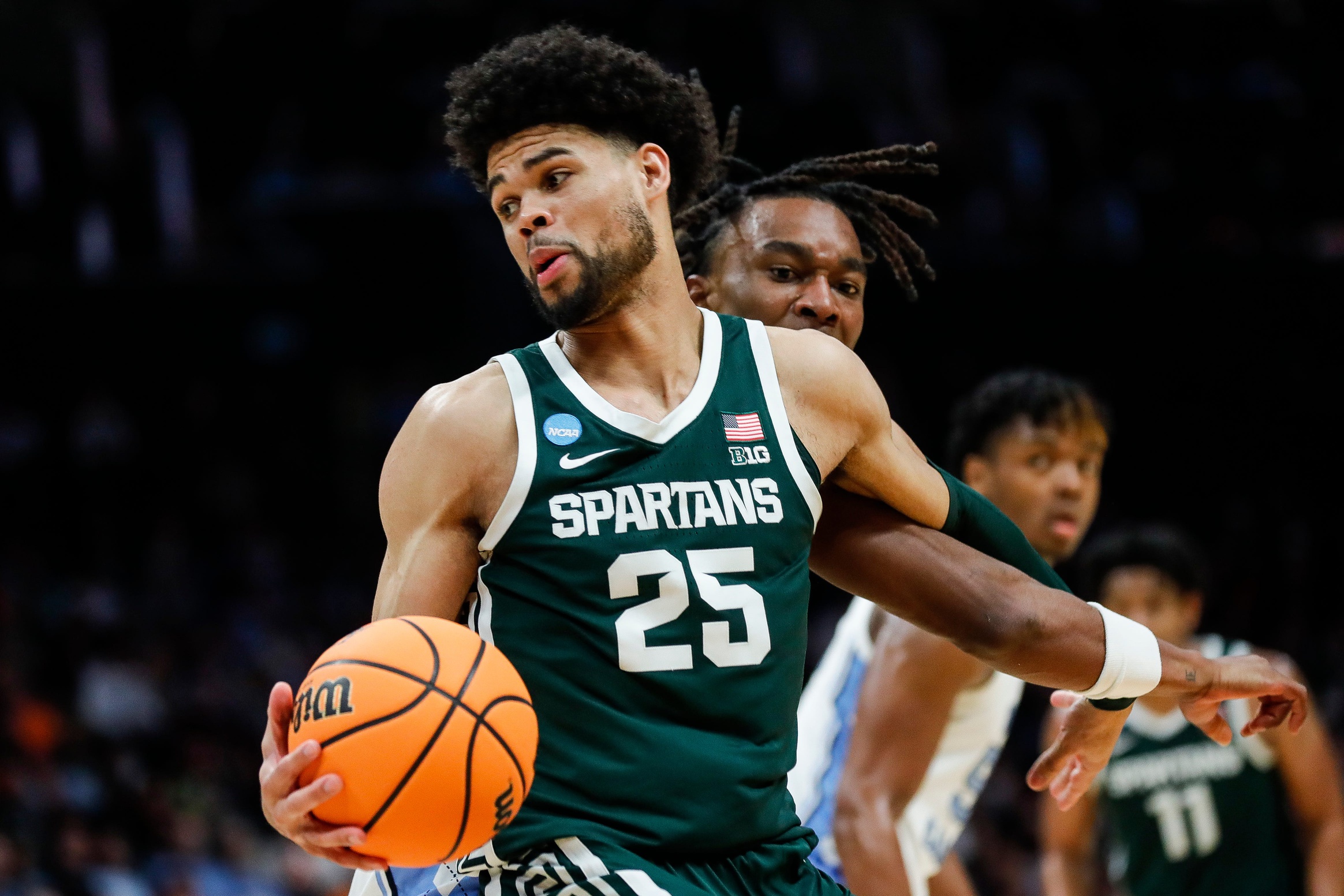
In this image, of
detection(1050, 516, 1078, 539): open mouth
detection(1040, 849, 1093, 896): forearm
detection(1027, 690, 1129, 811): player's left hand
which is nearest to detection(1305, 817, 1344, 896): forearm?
detection(1040, 849, 1093, 896): forearm

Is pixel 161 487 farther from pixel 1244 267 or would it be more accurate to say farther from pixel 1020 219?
pixel 1244 267

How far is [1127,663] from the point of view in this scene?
3207mm

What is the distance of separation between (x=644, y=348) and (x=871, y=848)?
1707 mm

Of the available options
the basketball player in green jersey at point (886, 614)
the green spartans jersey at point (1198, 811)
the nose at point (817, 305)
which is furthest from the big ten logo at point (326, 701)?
the green spartans jersey at point (1198, 811)

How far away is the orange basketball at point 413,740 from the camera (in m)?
2.31

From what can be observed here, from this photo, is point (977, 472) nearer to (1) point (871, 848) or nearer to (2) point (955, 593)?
(1) point (871, 848)

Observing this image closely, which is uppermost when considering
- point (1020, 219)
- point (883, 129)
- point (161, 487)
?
point (883, 129)

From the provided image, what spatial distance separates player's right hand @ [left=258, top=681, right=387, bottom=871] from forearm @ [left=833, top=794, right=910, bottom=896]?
6.16 ft

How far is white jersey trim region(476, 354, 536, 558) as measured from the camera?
2672 millimetres

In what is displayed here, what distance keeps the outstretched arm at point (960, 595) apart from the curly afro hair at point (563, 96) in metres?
0.85

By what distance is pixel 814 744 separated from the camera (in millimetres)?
4598

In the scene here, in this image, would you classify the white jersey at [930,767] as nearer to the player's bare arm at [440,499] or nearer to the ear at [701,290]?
the ear at [701,290]

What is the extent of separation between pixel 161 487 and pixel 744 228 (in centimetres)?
984

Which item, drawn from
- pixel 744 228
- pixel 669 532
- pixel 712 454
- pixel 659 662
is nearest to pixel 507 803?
pixel 659 662
